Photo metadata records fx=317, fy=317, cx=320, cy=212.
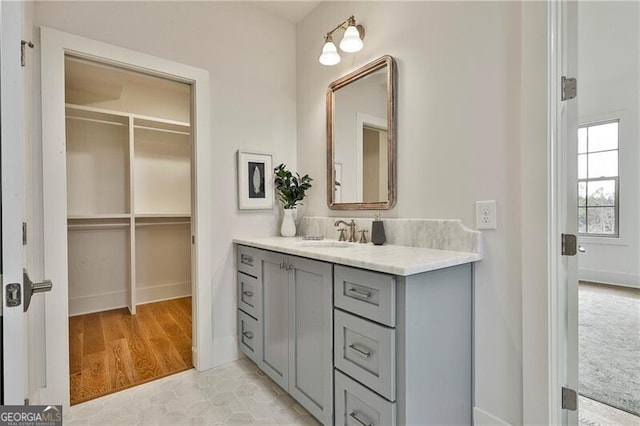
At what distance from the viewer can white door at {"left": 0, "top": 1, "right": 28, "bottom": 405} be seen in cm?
67

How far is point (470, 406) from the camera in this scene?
1.50 metres

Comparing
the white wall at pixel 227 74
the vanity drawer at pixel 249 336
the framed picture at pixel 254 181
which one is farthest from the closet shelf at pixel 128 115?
the vanity drawer at pixel 249 336

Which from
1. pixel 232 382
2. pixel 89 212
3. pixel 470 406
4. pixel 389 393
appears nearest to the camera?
pixel 389 393

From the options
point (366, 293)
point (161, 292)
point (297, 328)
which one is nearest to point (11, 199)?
point (366, 293)

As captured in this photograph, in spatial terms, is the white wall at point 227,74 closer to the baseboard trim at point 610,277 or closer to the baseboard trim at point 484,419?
the baseboard trim at point 484,419

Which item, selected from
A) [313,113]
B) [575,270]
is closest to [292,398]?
[575,270]

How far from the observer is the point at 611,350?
2.33 m

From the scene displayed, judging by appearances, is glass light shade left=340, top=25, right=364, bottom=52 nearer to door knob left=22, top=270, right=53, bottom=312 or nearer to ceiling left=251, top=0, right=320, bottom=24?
ceiling left=251, top=0, right=320, bottom=24

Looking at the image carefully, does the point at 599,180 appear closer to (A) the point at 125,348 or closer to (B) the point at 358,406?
(B) the point at 358,406

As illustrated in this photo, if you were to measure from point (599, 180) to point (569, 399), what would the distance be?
4.37 meters

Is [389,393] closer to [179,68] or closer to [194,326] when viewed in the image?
[194,326]

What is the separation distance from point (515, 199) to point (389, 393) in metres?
0.97

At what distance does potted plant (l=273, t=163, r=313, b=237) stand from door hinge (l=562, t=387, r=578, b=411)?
180cm

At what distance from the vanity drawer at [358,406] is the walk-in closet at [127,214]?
1518mm
